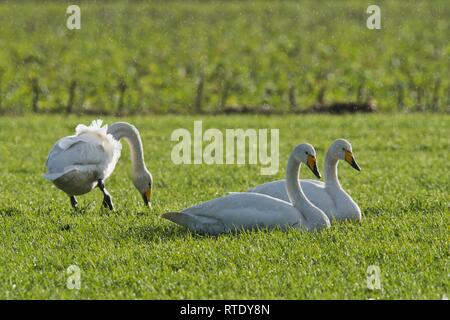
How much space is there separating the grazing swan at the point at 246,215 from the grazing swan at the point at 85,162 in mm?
1721

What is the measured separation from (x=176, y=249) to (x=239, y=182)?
5.33m

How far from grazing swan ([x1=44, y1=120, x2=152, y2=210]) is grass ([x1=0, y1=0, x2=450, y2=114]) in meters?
12.9

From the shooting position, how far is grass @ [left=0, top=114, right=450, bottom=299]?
24.0ft

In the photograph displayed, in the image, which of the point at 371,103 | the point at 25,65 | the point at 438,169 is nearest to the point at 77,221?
the point at 438,169

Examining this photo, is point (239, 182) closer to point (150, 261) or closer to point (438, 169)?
point (438, 169)

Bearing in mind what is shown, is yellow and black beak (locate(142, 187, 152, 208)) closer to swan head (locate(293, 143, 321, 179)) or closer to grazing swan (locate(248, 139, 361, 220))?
grazing swan (locate(248, 139, 361, 220))

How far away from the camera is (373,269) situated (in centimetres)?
769

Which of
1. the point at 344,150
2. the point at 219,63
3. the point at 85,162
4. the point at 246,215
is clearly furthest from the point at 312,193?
the point at 219,63

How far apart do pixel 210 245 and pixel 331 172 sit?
2238 millimetres

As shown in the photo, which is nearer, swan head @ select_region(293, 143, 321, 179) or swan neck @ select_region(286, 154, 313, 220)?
swan neck @ select_region(286, 154, 313, 220)

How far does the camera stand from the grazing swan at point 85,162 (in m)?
10.2

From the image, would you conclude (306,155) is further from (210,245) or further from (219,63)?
(219,63)

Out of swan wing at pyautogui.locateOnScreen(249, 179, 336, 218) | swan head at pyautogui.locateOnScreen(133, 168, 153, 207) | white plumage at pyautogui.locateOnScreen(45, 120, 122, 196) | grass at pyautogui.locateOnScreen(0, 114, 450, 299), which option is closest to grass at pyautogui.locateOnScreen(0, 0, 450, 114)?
grass at pyautogui.locateOnScreen(0, 114, 450, 299)
